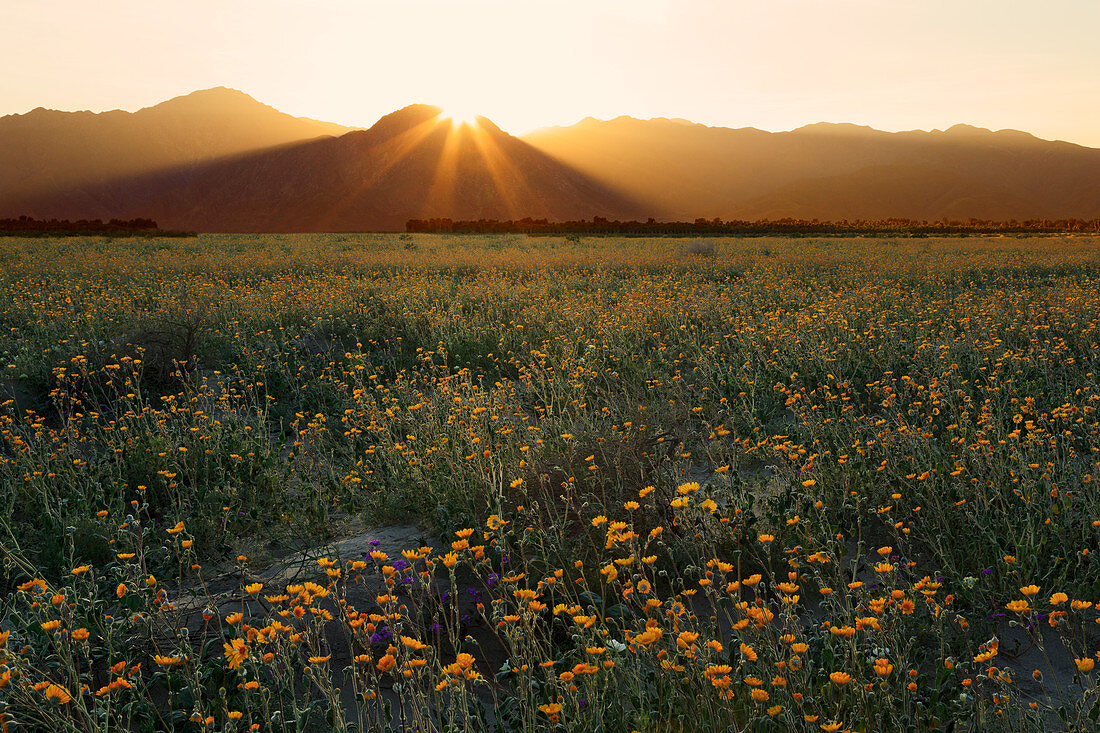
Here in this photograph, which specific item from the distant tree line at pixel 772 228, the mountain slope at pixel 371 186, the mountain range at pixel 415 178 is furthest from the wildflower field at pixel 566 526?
the mountain slope at pixel 371 186

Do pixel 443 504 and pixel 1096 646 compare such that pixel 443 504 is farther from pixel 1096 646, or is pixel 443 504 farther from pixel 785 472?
pixel 1096 646

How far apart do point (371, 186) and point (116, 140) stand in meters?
95.5

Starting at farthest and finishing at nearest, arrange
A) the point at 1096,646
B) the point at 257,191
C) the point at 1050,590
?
1. the point at 257,191
2. the point at 1050,590
3. the point at 1096,646

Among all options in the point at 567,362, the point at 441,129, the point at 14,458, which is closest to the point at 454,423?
the point at 567,362

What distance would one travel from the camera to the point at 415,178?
142750 mm

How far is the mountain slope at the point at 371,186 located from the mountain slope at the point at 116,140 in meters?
7.34

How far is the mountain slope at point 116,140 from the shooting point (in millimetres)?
166625

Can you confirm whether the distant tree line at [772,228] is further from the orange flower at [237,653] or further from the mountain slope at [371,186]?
the mountain slope at [371,186]

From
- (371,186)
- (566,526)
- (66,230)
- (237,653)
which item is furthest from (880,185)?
(237,653)

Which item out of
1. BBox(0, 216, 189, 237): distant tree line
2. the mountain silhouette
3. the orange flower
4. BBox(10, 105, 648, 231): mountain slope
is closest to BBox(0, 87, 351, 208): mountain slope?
BBox(10, 105, 648, 231): mountain slope

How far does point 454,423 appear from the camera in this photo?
477 centimetres

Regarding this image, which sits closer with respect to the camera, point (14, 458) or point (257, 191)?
point (14, 458)

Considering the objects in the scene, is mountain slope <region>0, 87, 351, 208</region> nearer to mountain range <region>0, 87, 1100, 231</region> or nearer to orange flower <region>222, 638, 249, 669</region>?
mountain range <region>0, 87, 1100, 231</region>

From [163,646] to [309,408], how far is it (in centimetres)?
429
